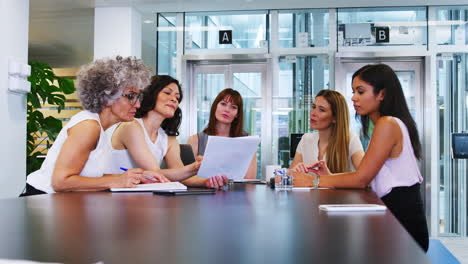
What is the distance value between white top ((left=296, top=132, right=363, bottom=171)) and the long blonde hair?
89mm

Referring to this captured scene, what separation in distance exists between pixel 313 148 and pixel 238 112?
30.6 inches

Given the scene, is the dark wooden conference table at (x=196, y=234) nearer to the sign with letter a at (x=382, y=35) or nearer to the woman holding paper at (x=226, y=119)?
the woman holding paper at (x=226, y=119)

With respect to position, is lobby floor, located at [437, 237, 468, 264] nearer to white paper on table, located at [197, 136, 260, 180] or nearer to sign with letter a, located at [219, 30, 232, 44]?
white paper on table, located at [197, 136, 260, 180]

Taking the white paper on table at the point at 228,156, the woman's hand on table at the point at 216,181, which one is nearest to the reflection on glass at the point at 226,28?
the white paper on table at the point at 228,156

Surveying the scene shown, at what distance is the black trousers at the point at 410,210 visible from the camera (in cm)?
223

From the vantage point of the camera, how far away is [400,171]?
7.70 ft

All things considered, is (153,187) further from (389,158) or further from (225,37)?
(225,37)

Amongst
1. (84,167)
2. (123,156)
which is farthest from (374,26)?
(84,167)

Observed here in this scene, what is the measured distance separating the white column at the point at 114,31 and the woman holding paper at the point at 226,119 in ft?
9.05

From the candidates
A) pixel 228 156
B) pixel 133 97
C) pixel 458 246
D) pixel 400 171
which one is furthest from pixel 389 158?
pixel 458 246

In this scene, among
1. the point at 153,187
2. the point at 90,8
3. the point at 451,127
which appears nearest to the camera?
the point at 153,187

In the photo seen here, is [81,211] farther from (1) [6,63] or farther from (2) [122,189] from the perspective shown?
(1) [6,63]

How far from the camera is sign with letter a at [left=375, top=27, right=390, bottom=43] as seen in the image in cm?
658

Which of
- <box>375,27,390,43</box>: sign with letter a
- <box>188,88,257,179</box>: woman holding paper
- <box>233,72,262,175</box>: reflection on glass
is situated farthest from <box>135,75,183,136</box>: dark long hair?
<box>375,27,390,43</box>: sign with letter a
